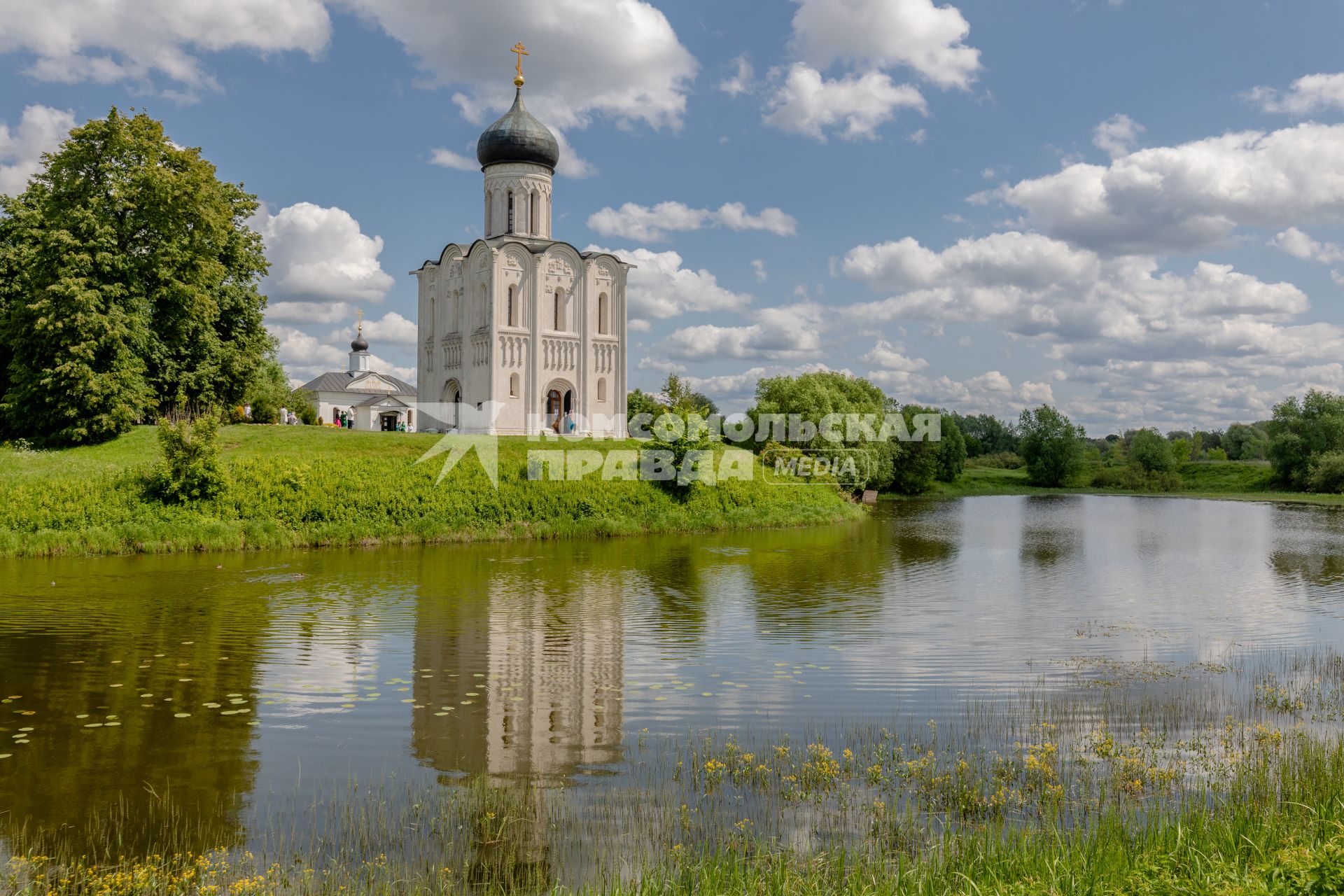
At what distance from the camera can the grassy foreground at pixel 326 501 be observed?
75.1ft

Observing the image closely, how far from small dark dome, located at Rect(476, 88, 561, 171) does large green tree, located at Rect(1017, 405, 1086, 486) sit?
185ft

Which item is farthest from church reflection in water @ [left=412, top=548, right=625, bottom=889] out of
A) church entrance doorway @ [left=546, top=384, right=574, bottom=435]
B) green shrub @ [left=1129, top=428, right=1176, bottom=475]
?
green shrub @ [left=1129, top=428, right=1176, bottom=475]

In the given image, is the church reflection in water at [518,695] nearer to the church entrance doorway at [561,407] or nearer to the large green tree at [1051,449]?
the church entrance doorway at [561,407]

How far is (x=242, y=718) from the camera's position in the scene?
29.2ft

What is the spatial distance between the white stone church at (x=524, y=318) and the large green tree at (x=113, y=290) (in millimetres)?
10225

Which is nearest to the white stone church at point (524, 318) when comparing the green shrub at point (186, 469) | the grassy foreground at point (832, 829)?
the green shrub at point (186, 469)

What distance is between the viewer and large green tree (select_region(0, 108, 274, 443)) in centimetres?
2916

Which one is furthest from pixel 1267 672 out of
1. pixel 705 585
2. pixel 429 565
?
pixel 429 565

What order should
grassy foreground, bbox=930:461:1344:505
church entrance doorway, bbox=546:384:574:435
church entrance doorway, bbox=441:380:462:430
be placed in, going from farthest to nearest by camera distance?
grassy foreground, bbox=930:461:1344:505
church entrance doorway, bbox=441:380:462:430
church entrance doorway, bbox=546:384:574:435

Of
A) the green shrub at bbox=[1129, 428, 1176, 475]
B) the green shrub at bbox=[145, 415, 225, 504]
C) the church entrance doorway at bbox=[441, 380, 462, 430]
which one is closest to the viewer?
the green shrub at bbox=[145, 415, 225, 504]

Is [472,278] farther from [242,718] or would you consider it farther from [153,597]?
[242,718]

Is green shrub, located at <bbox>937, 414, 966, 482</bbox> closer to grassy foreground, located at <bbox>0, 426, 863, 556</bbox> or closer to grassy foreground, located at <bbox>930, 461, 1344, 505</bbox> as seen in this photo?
grassy foreground, located at <bbox>930, 461, 1344, 505</bbox>

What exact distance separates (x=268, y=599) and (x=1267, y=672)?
14.9 meters

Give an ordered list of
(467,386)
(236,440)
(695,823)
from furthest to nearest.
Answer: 1. (467,386)
2. (236,440)
3. (695,823)
